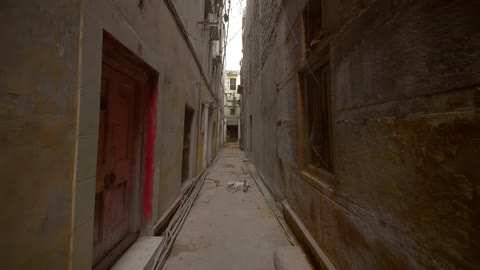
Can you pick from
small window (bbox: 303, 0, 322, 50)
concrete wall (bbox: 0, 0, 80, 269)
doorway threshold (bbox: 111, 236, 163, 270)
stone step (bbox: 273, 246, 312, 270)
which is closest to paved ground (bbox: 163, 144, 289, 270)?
stone step (bbox: 273, 246, 312, 270)

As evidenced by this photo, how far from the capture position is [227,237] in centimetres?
321

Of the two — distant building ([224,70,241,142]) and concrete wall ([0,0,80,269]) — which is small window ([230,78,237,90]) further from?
concrete wall ([0,0,80,269])

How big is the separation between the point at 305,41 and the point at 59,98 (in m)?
2.89

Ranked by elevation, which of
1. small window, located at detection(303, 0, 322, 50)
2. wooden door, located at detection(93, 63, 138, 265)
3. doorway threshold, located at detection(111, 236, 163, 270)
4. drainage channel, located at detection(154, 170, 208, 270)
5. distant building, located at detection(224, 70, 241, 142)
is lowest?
drainage channel, located at detection(154, 170, 208, 270)

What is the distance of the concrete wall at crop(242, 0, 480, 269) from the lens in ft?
2.85

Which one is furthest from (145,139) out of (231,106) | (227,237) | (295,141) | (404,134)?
(231,106)

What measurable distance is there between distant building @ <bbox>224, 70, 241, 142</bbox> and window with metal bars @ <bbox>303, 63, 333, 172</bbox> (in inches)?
960

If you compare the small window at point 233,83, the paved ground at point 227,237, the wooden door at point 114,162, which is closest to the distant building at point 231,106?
the small window at point 233,83

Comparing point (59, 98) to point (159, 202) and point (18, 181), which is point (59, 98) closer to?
point (18, 181)

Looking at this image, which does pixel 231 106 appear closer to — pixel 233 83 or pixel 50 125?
pixel 233 83

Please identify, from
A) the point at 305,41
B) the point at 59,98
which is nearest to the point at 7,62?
the point at 59,98

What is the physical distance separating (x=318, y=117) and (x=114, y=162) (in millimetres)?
→ 2677

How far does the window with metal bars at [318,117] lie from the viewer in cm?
247

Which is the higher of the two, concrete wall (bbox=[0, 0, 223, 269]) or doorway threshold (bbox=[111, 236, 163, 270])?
concrete wall (bbox=[0, 0, 223, 269])
